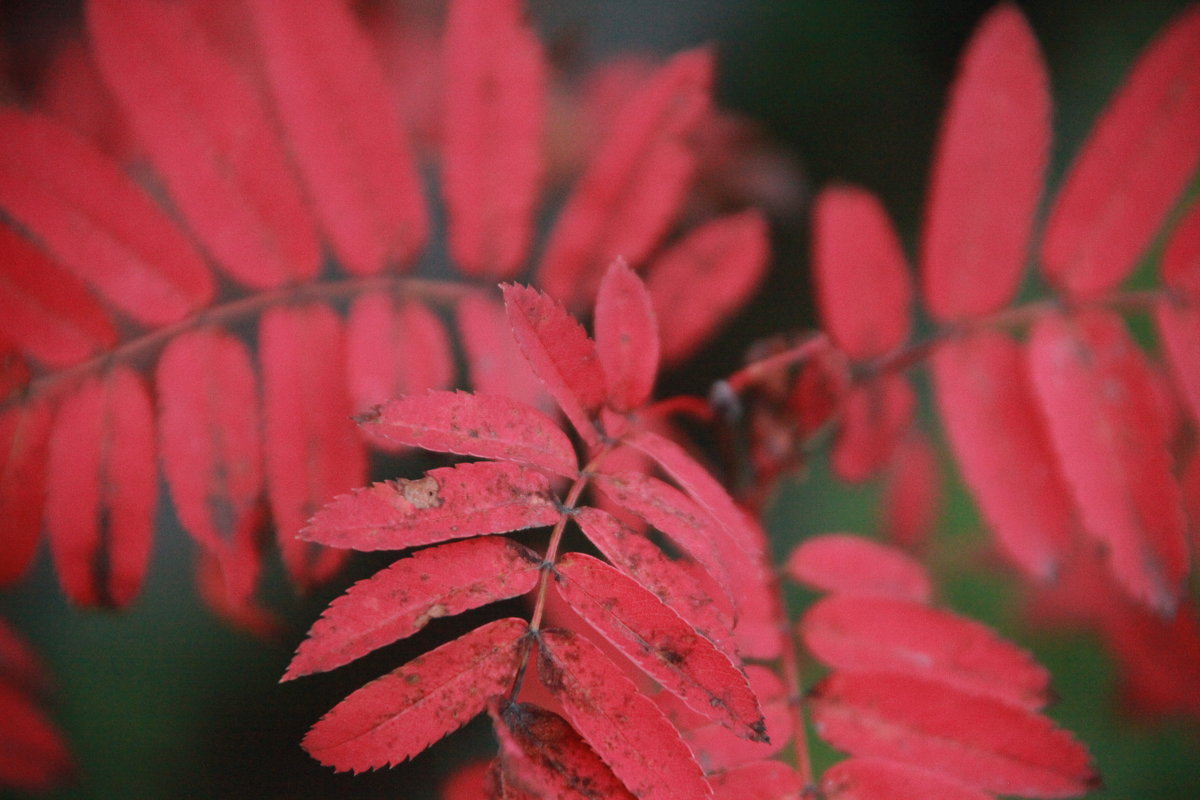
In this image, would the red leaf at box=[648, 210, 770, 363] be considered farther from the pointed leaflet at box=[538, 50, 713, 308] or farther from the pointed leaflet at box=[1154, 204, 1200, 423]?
the pointed leaflet at box=[1154, 204, 1200, 423]

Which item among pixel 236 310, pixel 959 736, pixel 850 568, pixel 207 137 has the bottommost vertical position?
pixel 959 736

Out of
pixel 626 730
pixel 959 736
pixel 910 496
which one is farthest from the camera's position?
pixel 910 496

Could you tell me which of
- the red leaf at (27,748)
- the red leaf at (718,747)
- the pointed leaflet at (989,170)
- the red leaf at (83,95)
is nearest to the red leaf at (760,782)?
the red leaf at (718,747)

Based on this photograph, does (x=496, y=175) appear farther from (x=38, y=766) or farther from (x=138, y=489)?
(x=38, y=766)

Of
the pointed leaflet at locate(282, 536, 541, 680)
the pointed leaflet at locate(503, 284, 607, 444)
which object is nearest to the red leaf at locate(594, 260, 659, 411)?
the pointed leaflet at locate(503, 284, 607, 444)

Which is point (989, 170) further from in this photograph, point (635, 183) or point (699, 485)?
point (699, 485)

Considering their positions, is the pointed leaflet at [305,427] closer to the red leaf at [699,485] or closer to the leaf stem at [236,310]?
the leaf stem at [236,310]

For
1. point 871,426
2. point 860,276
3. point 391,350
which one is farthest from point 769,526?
point 391,350
